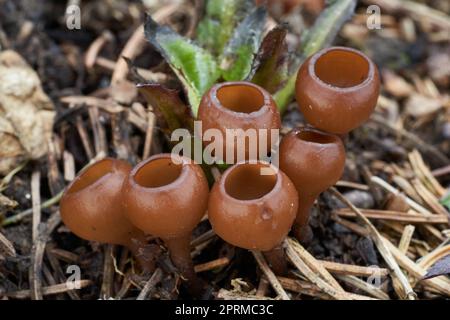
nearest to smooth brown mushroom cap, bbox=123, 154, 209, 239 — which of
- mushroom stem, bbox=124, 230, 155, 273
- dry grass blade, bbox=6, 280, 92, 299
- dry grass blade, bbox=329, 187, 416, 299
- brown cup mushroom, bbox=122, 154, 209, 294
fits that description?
brown cup mushroom, bbox=122, 154, 209, 294

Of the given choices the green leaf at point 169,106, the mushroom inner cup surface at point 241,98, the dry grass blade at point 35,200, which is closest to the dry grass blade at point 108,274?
the dry grass blade at point 35,200

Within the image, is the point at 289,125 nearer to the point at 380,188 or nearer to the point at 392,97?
the point at 380,188

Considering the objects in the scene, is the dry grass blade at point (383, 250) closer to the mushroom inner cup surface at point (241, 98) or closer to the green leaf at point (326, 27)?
the green leaf at point (326, 27)

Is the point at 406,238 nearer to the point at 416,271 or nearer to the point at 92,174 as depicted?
the point at 416,271

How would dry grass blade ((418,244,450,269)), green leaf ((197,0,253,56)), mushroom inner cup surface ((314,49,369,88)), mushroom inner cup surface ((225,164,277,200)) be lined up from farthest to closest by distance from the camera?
green leaf ((197,0,253,56)), dry grass blade ((418,244,450,269)), mushroom inner cup surface ((314,49,369,88)), mushroom inner cup surface ((225,164,277,200))

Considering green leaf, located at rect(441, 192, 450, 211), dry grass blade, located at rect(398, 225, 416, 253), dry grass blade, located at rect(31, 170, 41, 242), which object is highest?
dry grass blade, located at rect(31, 170, 41, 242)

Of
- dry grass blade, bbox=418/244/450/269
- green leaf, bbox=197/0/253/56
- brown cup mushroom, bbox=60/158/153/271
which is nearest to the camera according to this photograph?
brown cup mushroom, bbox=60/158/153/271

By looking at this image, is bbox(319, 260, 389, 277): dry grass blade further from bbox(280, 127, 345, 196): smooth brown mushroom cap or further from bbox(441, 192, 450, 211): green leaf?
bbox(441, 192, 450, 211): green leaf

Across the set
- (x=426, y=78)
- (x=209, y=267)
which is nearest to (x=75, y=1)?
(x=209, y=267)
